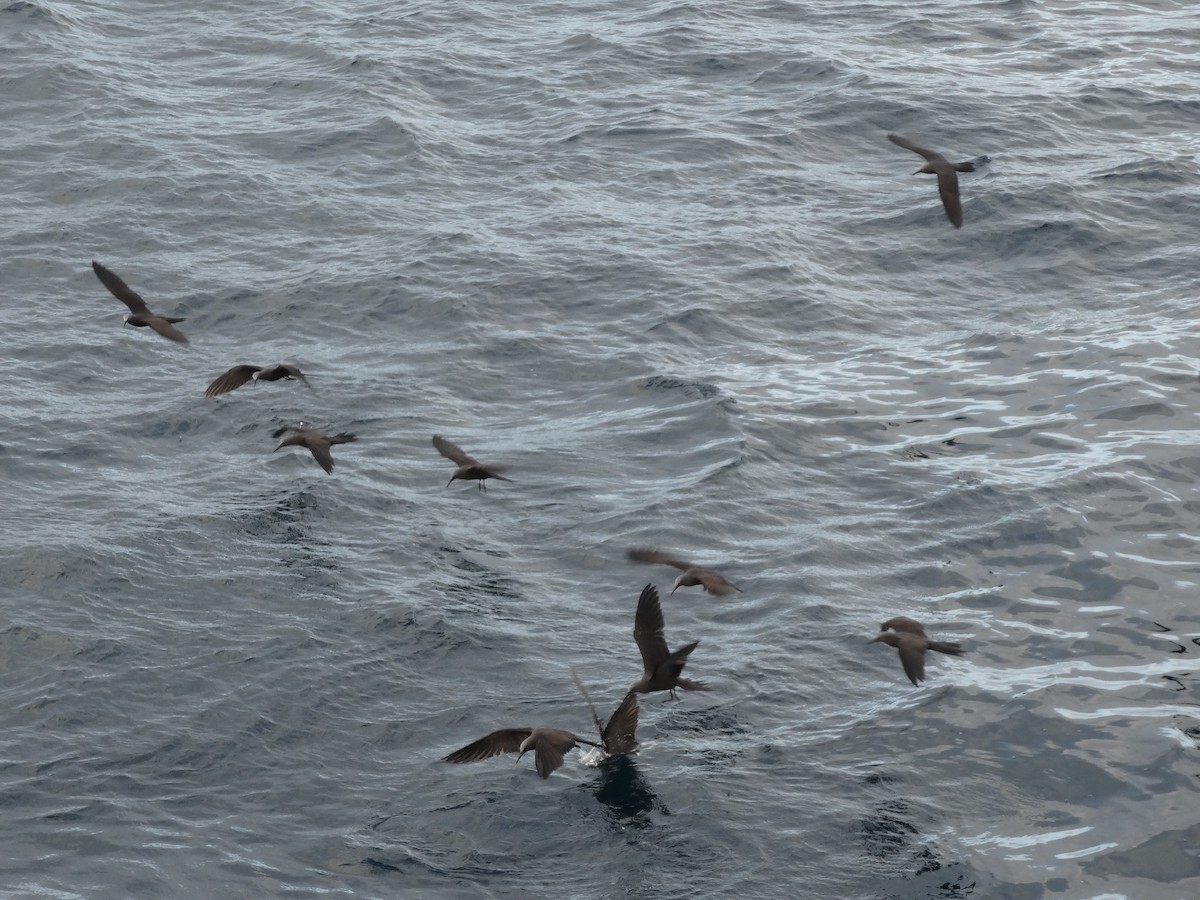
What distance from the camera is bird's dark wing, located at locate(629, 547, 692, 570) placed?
54.4 ft

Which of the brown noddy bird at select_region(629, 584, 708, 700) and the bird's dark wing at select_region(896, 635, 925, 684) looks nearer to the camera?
the bird's dark wing at select_region(896, 635, 925, 684)

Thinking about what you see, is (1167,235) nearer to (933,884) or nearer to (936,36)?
(936,36)

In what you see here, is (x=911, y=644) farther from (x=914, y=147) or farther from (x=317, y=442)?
(x=317, y=442)

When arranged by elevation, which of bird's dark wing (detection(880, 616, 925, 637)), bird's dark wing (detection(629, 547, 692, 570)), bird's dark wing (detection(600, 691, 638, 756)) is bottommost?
bird's dark wing (detection(600, 691, 638, 756))

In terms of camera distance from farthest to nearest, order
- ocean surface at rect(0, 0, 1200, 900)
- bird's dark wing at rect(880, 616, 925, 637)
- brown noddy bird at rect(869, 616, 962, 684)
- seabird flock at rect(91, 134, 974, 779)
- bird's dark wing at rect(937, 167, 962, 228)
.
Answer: bird's dark wing at rect(937, 167, 962, 228) → bird's dark wing at rect(880, 616, 925, 637) → ocean surface at rect(0, 0, 1200, 900) → brown noddy bird at rect(869, 616, 962, 684) → seabird flock at rect(91, 134, 974, 779)

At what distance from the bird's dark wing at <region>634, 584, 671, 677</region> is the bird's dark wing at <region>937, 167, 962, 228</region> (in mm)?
6264

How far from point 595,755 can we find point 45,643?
244 inches

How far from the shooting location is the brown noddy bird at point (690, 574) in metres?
16.0

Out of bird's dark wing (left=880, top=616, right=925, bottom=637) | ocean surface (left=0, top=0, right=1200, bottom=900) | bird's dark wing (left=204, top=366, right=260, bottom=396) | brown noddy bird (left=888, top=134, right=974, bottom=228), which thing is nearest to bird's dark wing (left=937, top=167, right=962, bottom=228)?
brown noddy bird (left=888, top=134, right=974, bottom=228)

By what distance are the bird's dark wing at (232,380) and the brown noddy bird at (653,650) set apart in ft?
20.7

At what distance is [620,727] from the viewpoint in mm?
14766

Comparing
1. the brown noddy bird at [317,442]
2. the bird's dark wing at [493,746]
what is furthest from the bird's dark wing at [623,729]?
the brown noddy bird at [317,442]

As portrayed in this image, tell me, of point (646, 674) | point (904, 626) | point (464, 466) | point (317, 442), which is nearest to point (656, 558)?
point (646, 674)

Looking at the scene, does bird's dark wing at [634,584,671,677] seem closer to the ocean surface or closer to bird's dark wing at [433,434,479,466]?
the ocean surface
